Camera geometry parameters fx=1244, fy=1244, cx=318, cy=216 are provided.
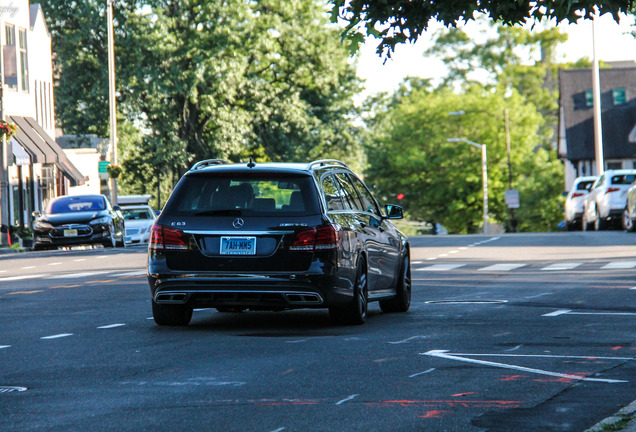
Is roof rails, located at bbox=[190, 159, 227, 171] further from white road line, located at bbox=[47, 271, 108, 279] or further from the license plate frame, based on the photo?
white road line, located at bbox=[47, 271, 108, 279]

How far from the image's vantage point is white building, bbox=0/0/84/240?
151ft

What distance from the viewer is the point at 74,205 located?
3312 centimetres

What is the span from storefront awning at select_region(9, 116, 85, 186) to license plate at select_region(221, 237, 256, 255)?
35.9 metres

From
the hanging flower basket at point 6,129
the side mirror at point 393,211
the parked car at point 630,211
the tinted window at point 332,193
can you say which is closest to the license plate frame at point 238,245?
the tinted window at point 332,193

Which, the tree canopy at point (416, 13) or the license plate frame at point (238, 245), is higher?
the tree canopy at point (416, 13)

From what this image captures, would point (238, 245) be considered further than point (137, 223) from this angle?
No

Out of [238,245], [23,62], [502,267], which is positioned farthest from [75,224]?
[238,245]

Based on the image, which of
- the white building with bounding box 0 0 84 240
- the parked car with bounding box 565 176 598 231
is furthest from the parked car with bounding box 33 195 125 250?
the parked car with bounding box 565 176 598 231

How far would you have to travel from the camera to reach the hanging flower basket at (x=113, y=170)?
47750 millimetres

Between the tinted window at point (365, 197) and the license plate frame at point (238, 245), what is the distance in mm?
2185

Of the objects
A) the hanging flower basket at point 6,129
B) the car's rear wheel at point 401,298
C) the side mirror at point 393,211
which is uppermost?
the hanging flower basket at point 6,129

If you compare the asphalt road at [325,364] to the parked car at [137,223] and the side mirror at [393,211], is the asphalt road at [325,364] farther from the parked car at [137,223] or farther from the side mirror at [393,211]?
the parked car at [137,223]

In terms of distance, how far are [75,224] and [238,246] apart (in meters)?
21.8

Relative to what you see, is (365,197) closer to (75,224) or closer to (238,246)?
(238,246)
